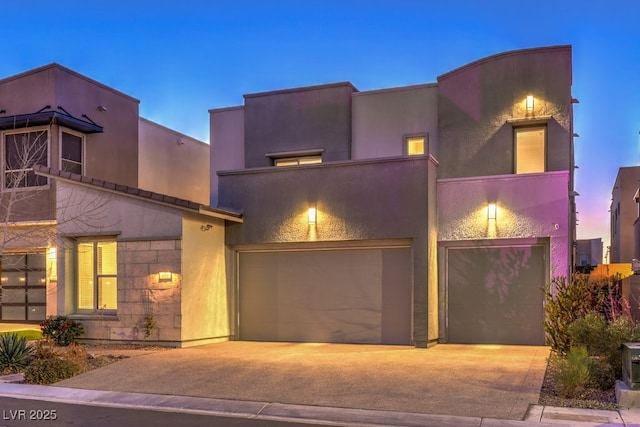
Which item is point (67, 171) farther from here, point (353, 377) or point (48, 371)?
point (353, 377)

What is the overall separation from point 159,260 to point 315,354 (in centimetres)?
447

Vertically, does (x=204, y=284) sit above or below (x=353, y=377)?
above

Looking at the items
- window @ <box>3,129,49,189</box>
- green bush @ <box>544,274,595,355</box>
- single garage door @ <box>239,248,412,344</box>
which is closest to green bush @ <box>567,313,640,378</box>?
green bush @ <box>544,274,595,355</box>

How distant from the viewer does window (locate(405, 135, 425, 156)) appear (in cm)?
1662

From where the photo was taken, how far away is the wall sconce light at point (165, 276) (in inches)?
544

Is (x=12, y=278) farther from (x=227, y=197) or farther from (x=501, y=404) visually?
(x=501, y=404)

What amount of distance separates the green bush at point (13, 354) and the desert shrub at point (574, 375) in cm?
975

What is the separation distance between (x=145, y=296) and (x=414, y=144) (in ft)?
27.8

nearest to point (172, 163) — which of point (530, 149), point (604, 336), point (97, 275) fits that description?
point (97, 275)

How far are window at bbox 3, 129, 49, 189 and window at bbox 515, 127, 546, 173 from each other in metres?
13.3

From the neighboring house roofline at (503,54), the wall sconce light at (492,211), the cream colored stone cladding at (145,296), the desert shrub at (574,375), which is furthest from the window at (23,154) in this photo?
the desert shrub at (574,375)

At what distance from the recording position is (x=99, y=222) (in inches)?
582

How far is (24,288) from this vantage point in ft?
62.2

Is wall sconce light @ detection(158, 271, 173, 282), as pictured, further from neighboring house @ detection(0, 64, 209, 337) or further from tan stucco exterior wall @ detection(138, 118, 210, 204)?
tan stucco exterior wall @ detection(138, 118, 210, 204)
